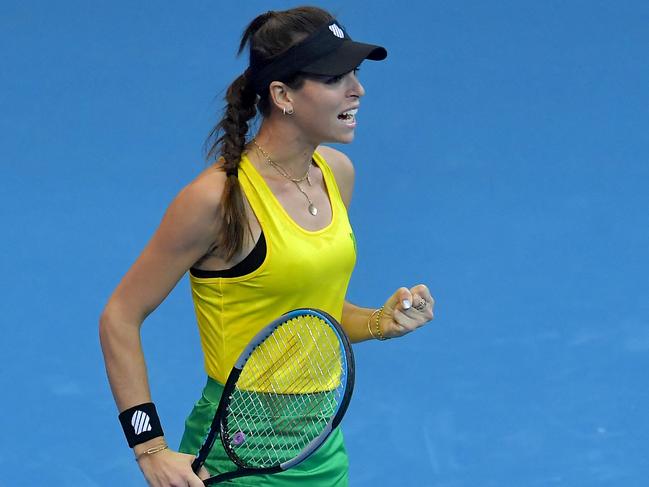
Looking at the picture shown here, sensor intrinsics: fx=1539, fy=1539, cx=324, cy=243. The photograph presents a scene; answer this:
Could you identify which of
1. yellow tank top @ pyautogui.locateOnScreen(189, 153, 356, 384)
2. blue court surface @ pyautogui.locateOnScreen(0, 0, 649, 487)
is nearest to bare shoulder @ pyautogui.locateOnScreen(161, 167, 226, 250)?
yellow tank top @ pyautogui.locateOnScreen(189, 153, 356, 384)

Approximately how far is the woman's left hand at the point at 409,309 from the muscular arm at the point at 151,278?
1.60ft

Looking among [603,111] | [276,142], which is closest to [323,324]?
[276,142]

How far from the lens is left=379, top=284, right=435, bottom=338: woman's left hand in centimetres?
351

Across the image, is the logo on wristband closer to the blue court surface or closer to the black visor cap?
the black visor cap

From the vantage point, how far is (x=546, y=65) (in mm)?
7172

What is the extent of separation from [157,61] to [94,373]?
2.06 meters

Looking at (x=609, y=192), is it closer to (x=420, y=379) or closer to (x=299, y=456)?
(x=420, y=379)

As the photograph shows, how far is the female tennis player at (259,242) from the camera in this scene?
332 cm

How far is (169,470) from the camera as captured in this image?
327cm

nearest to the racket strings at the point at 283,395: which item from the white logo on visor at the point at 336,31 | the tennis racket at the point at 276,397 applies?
the tennis racket at the point at 276,397

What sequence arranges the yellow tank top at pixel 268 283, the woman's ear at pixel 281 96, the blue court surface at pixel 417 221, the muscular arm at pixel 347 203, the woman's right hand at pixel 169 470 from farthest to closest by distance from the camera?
the blue court surface at pixel 417 221 < the muscular arm at pixel 347 203 < the woman's ear at pixel 281 96 < the yellow tank top at pixel 268 283 < the woman's right hand at pixel 169 470

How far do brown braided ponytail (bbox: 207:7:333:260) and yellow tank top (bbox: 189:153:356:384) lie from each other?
0.04m

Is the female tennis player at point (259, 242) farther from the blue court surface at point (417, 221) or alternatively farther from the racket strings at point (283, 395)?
the blue court surface at point (417, 221)

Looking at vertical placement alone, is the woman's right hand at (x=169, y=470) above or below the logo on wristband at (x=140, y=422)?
below
